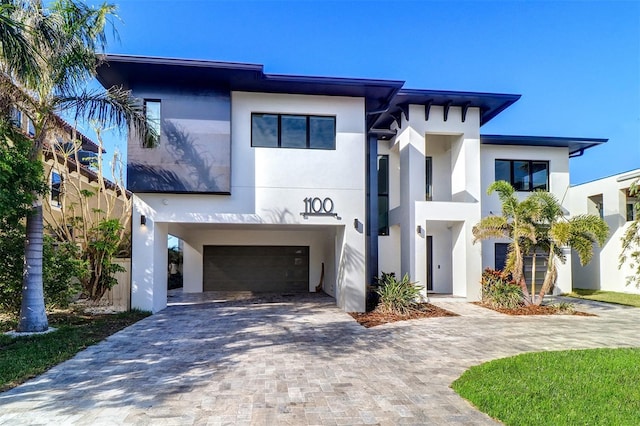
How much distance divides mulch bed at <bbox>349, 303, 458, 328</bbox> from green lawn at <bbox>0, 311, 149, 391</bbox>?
585 centimetres

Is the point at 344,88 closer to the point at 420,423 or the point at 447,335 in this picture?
the point at 447,335

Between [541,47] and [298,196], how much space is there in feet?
40.1

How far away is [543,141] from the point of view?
577 inches

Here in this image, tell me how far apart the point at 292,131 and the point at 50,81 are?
5853 mm

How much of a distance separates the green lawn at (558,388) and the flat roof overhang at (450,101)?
8.79 metres

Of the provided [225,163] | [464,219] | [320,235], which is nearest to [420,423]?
[225,163]

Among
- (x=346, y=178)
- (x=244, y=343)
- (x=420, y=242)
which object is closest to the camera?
(x=244, y=343)

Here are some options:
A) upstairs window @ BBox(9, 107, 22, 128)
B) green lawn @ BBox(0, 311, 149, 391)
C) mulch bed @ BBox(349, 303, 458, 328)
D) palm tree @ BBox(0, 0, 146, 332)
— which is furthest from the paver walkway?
upstairs window @ BBox(9, 107, 22, 128)

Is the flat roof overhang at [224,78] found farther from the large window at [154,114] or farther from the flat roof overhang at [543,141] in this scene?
the flat roof overhang at [543,141]

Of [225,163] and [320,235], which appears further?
[320,235]

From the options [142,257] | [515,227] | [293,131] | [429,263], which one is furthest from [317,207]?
[429,263]

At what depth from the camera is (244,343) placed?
7.19 m

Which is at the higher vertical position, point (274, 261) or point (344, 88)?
point (344, 88)

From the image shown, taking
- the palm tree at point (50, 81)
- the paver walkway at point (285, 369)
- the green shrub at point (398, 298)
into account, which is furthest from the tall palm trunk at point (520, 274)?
the palm tree at point (50, 81)
